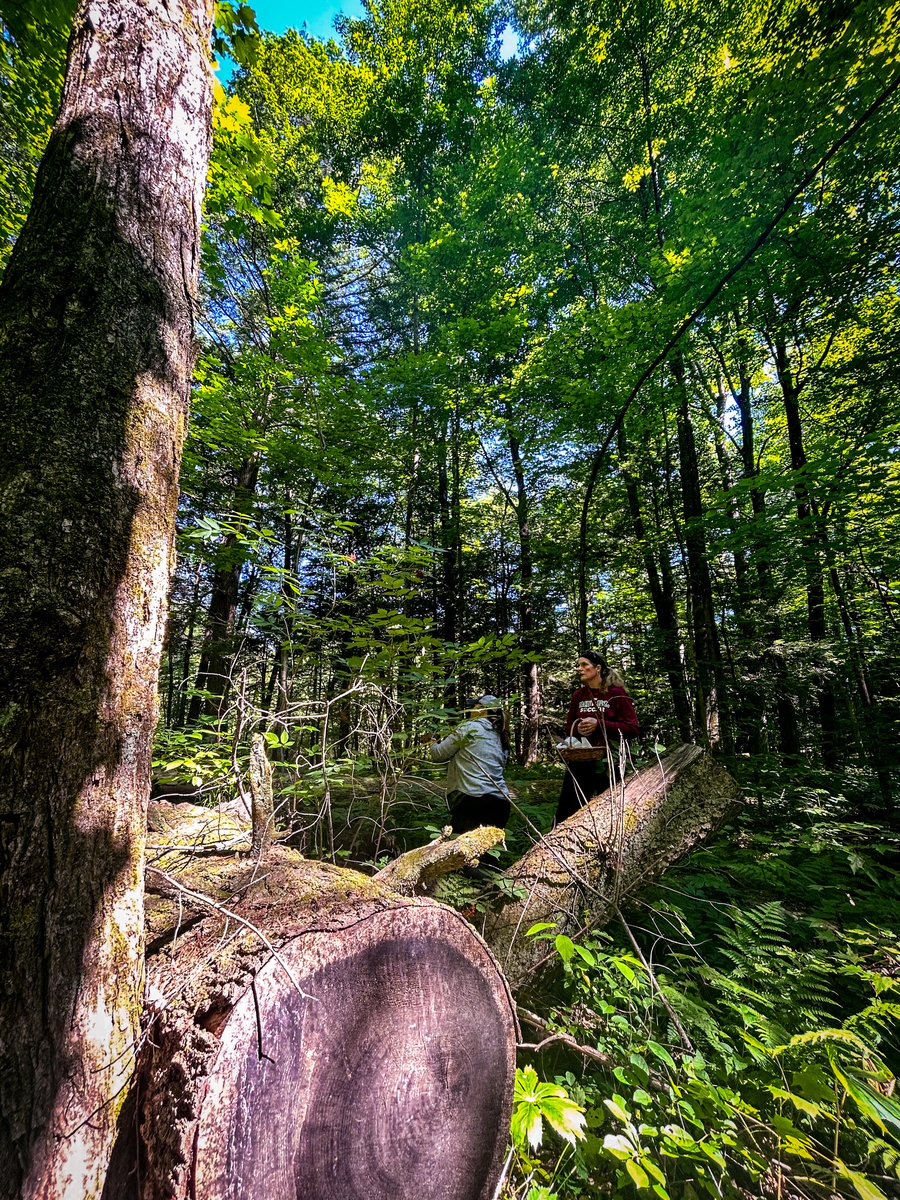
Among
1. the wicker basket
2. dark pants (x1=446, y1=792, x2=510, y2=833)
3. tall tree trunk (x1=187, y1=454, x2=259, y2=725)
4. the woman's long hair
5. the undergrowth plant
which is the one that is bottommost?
the undergrowth plant

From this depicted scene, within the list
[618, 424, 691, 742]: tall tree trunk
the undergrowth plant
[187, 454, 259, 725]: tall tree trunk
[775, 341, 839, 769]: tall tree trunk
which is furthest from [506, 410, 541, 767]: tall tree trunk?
the undergrowth plant

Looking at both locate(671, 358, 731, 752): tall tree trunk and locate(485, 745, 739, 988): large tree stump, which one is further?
locate(671, 358, 731, 752): tall tree trunk

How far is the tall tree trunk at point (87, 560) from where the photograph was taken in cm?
89

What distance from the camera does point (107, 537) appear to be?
1082 mm

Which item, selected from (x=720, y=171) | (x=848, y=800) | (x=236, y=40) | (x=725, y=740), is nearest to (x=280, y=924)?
(x=236, y=40)

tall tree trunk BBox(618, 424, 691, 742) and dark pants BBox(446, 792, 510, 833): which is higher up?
tall tree trunk BBox(618, 424, 691, 742)

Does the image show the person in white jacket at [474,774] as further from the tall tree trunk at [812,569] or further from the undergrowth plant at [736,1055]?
the tall tree trunk at [812,569]

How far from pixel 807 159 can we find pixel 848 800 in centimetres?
733

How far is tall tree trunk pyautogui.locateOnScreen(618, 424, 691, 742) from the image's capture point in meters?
7.30

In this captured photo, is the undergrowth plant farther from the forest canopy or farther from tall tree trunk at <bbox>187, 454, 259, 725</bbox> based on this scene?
tall tree trunk at <bbox>187, 454, 259, 725</bbox>

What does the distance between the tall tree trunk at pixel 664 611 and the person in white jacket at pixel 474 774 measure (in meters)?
3.87

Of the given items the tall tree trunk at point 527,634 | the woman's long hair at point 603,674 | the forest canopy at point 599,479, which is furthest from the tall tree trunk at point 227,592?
the tall tree trunk at point 527,634

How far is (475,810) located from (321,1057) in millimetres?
3091

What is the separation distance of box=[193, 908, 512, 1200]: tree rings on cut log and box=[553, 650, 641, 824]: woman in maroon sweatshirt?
2761 mm
